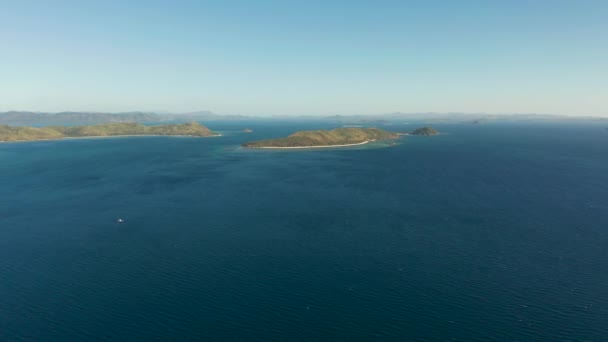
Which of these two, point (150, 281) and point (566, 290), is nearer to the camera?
point (566, 290)

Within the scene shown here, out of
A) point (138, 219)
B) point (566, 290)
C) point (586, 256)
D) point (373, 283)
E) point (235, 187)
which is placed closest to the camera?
point (566, 290)

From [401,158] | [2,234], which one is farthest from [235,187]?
[401,158]

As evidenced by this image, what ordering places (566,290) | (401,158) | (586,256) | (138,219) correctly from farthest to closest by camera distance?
(401,158) < (138,219) < (586,256) < (566,290)

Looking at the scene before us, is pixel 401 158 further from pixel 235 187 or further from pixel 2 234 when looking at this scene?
pixel 2 234

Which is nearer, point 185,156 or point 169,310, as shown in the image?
point 169,310

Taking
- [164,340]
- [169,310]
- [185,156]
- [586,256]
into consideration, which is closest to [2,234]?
[169,310]

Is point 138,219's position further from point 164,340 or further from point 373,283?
point 373,283
